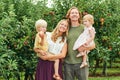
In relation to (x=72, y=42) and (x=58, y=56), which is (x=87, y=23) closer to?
(x=72, y=42)

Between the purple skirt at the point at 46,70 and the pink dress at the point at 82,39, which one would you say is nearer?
the pink dress at the point at 82,39

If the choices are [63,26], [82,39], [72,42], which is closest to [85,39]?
[82,39]

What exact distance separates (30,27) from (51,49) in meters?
2.21

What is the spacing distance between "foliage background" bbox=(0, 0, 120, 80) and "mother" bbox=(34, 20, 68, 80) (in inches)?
30.2

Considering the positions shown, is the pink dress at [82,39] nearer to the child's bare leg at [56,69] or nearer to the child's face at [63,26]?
the child's face at [63,26]

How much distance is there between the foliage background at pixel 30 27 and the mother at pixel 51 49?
77 centimetres

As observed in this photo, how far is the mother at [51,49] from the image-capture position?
24.5 feet

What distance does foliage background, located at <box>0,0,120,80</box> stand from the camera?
859cm

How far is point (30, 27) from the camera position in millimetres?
9648

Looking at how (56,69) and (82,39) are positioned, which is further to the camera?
(56,69)

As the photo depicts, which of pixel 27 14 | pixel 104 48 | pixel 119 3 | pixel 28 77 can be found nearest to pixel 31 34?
pixel 27 14

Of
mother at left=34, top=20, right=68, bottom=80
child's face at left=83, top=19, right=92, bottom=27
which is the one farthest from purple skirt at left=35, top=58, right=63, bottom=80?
child's face at left=83, top=19, right=92, bottom=27

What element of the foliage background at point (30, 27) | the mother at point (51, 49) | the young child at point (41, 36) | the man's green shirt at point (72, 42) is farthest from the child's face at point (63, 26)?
the foliage background at point (30, 27)

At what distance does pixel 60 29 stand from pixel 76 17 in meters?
0.35
